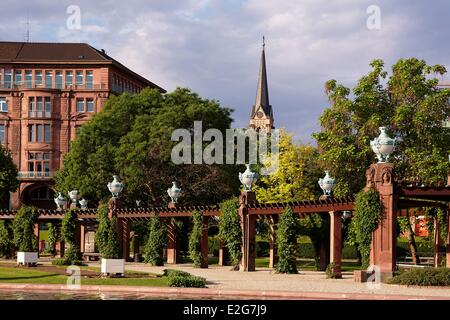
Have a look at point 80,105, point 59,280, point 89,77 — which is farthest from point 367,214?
point 89,77

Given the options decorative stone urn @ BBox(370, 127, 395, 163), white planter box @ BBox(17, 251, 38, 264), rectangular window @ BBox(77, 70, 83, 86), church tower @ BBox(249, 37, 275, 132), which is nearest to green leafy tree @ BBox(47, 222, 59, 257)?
white planter box @ BBox(17, 251, 38, 264)

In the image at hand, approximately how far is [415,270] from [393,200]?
3275mm

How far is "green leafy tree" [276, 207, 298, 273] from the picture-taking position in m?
37.9

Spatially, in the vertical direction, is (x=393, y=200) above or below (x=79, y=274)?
above

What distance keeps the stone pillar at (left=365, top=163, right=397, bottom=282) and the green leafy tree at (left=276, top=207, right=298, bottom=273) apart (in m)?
6.61

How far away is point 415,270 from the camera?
96.3ft

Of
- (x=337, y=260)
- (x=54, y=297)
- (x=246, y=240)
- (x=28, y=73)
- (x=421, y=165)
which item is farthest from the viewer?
(x=28, y=73)

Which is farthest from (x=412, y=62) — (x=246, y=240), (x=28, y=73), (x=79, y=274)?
(x=28, y=73)

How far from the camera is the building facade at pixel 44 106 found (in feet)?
319

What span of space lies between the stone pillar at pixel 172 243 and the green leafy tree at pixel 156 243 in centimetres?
241

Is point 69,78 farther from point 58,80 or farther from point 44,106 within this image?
point 44,106

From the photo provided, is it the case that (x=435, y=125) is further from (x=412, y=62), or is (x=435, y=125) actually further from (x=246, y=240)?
(x=246, y=240)

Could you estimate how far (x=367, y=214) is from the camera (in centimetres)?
3150
